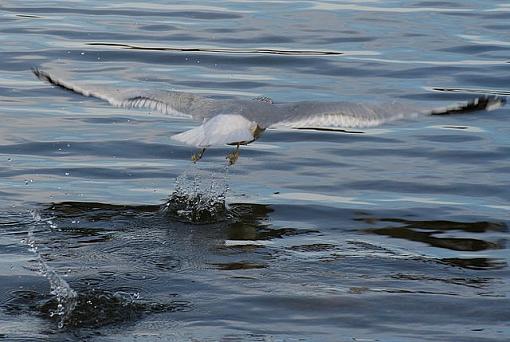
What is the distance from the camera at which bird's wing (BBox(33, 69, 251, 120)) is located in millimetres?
10141

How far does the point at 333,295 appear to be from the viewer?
802cm

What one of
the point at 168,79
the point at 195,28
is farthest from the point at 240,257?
the point at 195,28

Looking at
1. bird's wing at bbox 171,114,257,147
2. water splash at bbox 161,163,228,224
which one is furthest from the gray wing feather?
water splash at bbox 161,163,228,224

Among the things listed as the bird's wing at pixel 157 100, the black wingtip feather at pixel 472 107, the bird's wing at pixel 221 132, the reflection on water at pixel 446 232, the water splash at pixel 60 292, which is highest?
the black wingtip feather at pixel 472 107

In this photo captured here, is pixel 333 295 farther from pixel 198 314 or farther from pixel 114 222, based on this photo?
pixel 114 222

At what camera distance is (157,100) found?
34.0 ft

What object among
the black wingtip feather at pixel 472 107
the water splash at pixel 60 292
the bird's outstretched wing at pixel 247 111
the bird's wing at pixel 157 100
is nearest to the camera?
the water splash at pixel 60 292

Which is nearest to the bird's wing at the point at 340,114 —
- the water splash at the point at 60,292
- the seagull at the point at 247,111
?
the seagull at the point at 247,111

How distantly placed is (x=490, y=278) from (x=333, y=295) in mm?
1110

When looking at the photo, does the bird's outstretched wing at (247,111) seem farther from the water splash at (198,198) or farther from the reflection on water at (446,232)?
the reflection on water at (446,232)

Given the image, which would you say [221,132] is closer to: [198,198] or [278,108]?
[278,108]

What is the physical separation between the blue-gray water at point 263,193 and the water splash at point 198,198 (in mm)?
93

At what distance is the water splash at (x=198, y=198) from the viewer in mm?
10023

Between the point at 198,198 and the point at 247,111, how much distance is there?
88cm
